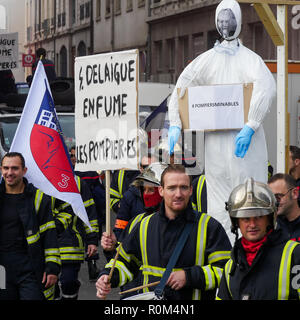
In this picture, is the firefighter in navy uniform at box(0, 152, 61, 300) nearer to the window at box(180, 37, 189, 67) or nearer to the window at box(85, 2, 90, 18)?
the window at box(180, 37, 189, 67)

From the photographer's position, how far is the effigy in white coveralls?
7.27 meters

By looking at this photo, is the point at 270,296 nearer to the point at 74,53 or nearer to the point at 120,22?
the point at 120,22

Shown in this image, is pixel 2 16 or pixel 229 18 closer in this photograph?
pixel 229 18

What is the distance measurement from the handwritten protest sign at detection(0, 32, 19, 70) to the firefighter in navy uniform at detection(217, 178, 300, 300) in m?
Result: 8.66

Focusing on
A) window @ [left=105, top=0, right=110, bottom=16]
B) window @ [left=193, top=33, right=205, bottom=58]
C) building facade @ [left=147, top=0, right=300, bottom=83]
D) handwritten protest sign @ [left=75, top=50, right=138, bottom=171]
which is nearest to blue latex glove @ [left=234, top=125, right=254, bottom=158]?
handwritten protest sign @ [left=75, top=50, right=138, bottom=171]

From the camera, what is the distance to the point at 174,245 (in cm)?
505

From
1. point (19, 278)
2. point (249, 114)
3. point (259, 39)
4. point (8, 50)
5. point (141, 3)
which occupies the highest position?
point (141, 3)

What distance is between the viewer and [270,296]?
14.1ft

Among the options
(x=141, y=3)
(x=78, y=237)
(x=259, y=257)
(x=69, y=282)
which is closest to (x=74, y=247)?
(x=78, y=237)

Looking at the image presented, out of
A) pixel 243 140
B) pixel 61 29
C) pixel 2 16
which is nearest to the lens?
pixel 243 140

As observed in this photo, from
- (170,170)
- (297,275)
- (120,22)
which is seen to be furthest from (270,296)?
(120,22)

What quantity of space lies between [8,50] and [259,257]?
30.2 feet

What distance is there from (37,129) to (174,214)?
105 inches

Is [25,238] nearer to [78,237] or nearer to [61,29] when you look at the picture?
[78,237]
